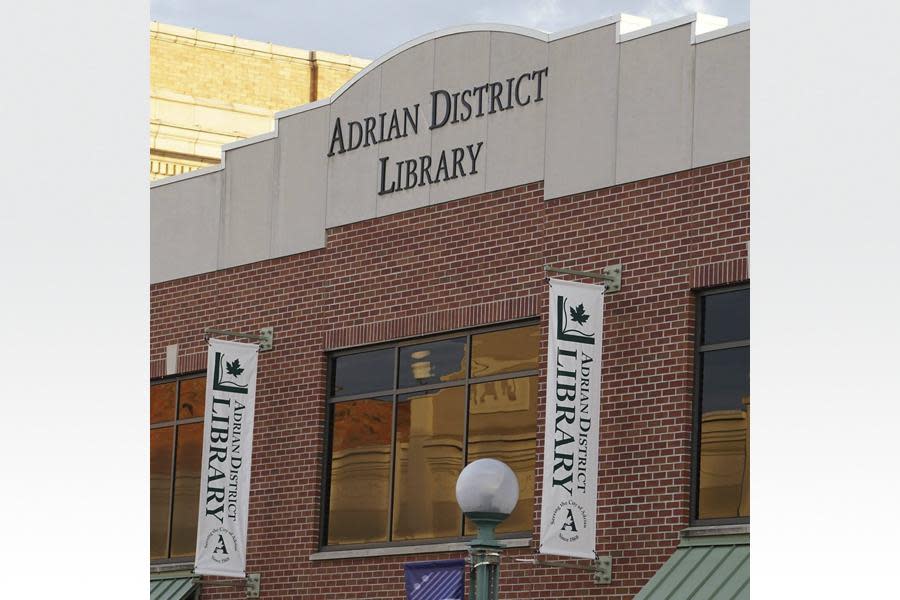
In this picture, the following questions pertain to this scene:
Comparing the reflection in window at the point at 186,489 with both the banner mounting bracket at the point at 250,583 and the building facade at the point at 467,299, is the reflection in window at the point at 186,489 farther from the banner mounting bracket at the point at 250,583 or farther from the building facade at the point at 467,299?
the banner mounting bracket at the point at 250,583

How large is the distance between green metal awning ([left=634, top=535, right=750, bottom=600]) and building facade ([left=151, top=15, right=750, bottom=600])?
26 millimetres

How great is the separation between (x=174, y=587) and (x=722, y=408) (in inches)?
334

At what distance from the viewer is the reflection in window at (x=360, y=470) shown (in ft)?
57.6

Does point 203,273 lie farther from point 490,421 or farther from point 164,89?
point 164,89

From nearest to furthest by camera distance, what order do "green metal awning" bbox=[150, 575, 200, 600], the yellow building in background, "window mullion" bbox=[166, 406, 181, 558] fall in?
"green metal awning" bbox=[150, 575, 200, 600]
"window mullion" bbox=[166, 406, 181, 558]
the yellow building in background

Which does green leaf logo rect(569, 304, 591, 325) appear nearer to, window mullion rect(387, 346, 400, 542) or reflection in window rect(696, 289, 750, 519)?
reflection in window rect(696, 289, 750, 519)

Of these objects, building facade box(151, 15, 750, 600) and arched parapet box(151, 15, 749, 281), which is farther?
arched parapet box(151, 15, 749, 281)

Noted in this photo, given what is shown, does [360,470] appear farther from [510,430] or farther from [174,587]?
[174,587]

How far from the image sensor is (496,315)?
1630 centimetres

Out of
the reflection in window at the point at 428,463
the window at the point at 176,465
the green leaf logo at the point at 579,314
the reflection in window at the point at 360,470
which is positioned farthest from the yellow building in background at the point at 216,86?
the green leaf logo at the point at 579,314

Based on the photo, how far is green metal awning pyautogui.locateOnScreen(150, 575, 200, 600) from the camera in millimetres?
19078

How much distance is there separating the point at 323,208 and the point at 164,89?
48.9ft

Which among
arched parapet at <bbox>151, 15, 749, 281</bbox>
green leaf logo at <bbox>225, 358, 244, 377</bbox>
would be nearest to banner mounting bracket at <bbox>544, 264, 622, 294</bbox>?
arched parapet at <bbox>151, 15, 749, 281</bbox>
